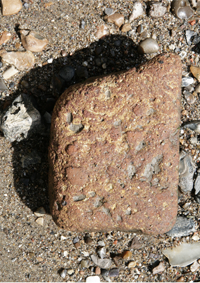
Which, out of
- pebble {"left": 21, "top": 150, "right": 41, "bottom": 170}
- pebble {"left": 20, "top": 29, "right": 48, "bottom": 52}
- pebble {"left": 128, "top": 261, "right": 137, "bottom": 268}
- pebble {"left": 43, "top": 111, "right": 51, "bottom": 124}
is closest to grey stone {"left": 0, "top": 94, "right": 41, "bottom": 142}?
pebble {"left": 43, "top": 111, "right": 51, "bottom": 124}

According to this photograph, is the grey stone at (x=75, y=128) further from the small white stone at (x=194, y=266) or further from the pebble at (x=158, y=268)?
the small white stone at (x=194, y=266)

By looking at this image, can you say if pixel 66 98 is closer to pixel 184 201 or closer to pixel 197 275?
pixel 184 201

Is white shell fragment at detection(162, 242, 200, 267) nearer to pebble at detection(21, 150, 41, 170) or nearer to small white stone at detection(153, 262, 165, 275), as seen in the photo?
small white stone at detection(153, 262, 165, 275)

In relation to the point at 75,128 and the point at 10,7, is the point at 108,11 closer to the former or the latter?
the point at 10,7

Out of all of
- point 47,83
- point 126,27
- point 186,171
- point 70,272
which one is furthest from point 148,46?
point 70,272

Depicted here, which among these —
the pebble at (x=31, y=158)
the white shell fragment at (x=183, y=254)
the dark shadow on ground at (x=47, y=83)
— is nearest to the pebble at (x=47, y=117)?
the dark shadow on ground at (x=47, y=83)
